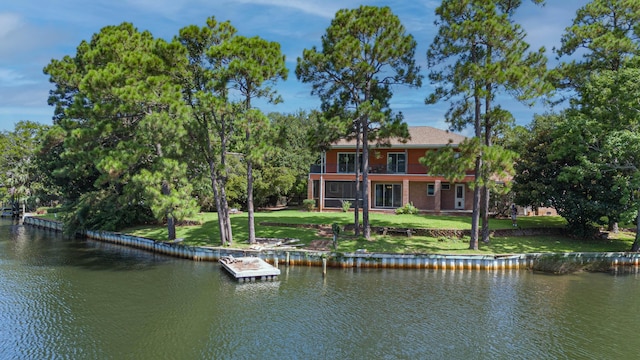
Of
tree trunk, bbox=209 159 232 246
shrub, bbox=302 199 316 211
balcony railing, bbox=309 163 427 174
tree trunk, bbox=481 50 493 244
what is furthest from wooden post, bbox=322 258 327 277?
balcony railing, bbox=309 163 427 174

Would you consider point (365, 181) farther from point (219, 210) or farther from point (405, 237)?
point (219, 210)

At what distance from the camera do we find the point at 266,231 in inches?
1150

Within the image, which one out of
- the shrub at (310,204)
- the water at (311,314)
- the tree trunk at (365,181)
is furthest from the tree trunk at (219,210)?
the shrub at (310,204)

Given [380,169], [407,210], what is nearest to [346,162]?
[380,169]

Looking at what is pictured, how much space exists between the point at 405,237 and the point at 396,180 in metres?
10.4

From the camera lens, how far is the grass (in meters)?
25.3

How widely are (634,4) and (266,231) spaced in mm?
26833

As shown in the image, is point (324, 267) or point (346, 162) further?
point (346, 162)

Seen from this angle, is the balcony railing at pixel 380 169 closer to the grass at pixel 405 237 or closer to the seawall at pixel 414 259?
the grass at pixel 405 237

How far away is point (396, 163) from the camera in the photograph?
38.1 meters

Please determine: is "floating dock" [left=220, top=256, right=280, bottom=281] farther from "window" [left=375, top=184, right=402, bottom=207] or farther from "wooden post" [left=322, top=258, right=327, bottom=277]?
"window" [left=375, top=184, right=402, bottom=207]

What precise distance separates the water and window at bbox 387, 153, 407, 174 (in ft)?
52.9

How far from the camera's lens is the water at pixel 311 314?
13008 millimetres

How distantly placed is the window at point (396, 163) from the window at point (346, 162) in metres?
2.68
